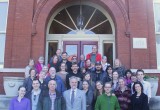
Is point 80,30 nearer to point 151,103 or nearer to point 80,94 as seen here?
point 151,103

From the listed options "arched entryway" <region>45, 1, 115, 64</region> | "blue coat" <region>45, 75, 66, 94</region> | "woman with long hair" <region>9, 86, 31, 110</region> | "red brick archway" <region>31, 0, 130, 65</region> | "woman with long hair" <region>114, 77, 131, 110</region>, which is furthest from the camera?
"arched entryway" <region>45, 1, 115, 64</region>

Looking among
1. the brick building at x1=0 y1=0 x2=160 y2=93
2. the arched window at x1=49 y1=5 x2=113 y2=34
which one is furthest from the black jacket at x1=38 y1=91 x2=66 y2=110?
the arched window at x1=49 y1=5 x2=113 y2=34

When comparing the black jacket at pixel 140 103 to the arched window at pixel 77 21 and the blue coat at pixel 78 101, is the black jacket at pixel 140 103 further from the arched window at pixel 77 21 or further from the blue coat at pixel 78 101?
the arched window at pixel 77 21

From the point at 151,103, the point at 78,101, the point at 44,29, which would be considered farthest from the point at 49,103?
the point at 44,29

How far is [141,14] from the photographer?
10852 millimetres

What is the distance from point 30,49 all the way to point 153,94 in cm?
488

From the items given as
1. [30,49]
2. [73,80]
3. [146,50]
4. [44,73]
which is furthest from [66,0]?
[73,80]

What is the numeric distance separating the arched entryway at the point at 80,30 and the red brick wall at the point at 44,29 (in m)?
0.83

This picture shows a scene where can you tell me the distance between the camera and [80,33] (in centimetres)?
1195

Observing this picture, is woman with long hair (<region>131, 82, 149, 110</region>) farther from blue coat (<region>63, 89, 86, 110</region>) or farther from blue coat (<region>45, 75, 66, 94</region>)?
blue coat (<region>45, 75, 66, 94</region>)

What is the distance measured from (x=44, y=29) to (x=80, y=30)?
1882 mm

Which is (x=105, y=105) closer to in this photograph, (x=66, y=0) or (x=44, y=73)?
(x=44, y=73)

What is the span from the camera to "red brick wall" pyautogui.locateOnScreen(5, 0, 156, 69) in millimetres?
10438

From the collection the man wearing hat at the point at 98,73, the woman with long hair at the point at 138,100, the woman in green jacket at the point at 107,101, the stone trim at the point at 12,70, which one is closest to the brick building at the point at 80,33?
the stone trim at the point at 12,70
